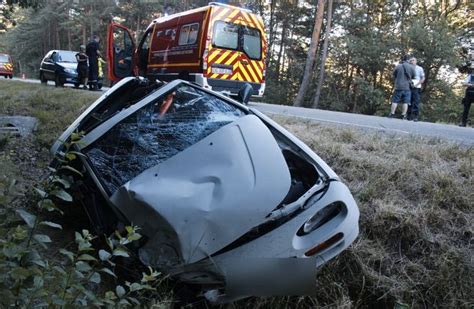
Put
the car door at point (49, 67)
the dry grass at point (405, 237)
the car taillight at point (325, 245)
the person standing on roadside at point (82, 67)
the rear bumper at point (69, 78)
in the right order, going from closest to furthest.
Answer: the car taillight at point (325, 245) → the dry grass at point (405, 237) → the person standing on roadside at point (82, 67) → the rear bumper at point (69, 78) → the car door at point (49, 67)

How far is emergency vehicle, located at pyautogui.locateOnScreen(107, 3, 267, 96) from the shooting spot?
1053cm

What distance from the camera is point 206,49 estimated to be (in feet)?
34.3

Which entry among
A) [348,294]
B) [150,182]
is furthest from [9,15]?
[348,294]

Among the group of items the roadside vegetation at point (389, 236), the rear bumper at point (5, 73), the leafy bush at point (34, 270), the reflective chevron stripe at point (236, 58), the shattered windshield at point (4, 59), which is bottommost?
the rear bumper at point (5, 73)

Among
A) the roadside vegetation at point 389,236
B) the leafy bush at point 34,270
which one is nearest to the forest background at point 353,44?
the roadside vegetation at point 389,236

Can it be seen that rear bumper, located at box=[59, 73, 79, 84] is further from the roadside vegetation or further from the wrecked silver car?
the wrecked silver car

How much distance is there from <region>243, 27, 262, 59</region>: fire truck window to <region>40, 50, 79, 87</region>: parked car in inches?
245

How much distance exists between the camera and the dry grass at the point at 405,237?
10.3 ft

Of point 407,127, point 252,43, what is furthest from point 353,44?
point 407,127

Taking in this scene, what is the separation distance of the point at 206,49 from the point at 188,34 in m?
0.94

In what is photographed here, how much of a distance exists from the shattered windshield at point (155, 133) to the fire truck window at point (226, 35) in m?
7.62

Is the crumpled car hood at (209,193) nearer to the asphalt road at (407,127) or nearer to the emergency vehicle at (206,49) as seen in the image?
the asphalt road at (407,127)

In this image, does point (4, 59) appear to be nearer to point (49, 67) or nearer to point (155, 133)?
point (49, 67)

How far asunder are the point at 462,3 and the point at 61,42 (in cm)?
3680
